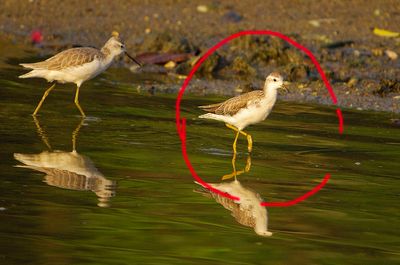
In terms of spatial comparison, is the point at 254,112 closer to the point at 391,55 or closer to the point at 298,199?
the point at 298,199

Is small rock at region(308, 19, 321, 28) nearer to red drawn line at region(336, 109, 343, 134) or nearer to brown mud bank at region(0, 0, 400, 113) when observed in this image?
brown mud bank at region(0, 0, 400, 113)

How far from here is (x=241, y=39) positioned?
21.7 metres

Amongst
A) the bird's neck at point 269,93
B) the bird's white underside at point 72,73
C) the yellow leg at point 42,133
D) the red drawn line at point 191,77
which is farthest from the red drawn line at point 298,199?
the bird's white underside at point 72,73

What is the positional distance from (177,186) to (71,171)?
118 centimetres

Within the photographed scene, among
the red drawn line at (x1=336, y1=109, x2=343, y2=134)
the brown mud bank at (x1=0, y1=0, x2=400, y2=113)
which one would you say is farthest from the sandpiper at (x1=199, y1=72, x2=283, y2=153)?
the brown mud bank at (x1=0, y1=0, x2=400, y2=113)

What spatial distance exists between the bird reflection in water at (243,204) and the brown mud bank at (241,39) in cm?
627

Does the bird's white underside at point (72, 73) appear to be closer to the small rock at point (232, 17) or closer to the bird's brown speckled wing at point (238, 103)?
the bird's brown speckled wing at point (238, 103)

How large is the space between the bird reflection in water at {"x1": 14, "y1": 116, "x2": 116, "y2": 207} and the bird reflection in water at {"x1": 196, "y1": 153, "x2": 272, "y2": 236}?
39.0 inches

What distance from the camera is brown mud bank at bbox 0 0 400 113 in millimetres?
18516

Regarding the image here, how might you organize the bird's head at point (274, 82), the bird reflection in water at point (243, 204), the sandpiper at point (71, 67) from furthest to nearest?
the sandpiper at point (71, 67) < the bird's head at point (274, 82) < the bird reflection in water at point (243, 204)

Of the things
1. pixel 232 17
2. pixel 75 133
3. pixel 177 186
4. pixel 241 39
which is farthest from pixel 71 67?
pixel 232 17

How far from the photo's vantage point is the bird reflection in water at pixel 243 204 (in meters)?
9.58

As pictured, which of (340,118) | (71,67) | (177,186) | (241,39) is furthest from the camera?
(241,39)

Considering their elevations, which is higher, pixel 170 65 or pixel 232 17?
pixel 232 17
